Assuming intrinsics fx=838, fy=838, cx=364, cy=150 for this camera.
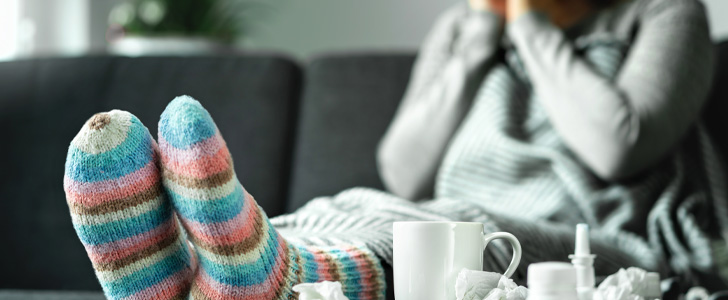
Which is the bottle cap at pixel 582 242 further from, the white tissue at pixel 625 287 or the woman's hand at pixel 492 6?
the woman's hand at pixel 492 6

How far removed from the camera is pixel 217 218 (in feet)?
2.00

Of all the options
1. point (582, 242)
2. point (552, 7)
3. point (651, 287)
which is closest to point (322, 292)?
point (582, 242)

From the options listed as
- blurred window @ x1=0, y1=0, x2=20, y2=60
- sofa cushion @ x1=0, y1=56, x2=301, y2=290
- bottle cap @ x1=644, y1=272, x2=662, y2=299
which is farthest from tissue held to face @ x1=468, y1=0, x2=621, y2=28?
blurred window @ x1=0, y1=0, x2=20, y2=60

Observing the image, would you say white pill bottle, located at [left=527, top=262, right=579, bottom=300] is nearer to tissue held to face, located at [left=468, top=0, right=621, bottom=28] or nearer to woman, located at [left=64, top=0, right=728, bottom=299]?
woman, located at [left=64, top=0, right=728, bottom=299]

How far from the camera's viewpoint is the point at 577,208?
123 cm

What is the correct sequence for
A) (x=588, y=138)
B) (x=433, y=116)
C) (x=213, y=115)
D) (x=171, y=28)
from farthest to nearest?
(x=171, y=28) < (x=213, y=115) < (x=433, y=116) < (x=588, y=138)

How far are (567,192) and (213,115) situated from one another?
0.69m

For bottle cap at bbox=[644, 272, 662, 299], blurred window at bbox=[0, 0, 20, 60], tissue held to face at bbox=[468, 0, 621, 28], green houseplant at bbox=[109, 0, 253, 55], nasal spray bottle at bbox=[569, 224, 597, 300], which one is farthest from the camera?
blurred window at bbox=[0, 0, 20, 60]

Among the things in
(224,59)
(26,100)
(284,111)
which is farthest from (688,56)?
(26,100)

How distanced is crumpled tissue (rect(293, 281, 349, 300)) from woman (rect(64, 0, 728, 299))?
0.18 feet

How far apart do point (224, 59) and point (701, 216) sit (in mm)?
946

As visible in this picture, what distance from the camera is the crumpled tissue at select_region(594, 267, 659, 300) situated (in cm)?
66

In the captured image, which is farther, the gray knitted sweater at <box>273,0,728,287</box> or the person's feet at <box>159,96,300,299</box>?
the gray knitted sweater at <box>273,0,728,287</box>

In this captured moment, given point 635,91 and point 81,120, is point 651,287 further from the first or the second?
point 81,120
